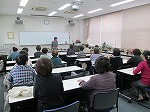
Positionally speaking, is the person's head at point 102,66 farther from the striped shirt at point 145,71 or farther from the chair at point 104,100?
the striped shirt at point 145,71

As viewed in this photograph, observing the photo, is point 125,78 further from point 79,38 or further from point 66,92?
point 79,38

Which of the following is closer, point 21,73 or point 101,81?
point 101,81

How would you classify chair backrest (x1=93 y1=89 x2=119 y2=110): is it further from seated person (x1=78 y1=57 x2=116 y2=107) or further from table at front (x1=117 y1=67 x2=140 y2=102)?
table at front (x1=117 y1=67 x2=140 y2=102)

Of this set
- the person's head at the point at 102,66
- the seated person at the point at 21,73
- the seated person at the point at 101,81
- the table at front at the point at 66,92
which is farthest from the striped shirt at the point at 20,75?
the person's head at the point at 102,66

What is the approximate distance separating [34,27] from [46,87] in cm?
853

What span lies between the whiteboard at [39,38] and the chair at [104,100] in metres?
8.33

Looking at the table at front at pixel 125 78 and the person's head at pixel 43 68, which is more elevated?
the person's head at pixel 43 68

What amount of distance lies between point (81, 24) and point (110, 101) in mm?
9570

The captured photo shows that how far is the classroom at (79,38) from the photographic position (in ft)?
9.06

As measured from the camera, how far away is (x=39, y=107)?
1.75m

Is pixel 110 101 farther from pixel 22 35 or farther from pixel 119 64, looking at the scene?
pixel 22 35

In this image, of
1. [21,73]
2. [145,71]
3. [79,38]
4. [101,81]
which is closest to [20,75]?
[21,73]

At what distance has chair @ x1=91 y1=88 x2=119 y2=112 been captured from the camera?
187cm

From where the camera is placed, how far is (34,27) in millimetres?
9508
